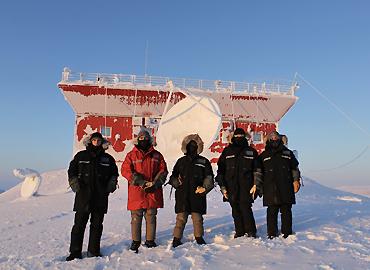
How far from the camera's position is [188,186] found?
5.65 metres

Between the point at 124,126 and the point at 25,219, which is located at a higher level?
the point at 124,126

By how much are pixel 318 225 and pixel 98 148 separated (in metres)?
4.06

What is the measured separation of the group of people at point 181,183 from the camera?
519 centimetres

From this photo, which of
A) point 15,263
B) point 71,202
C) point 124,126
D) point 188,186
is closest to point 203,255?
point 188,186

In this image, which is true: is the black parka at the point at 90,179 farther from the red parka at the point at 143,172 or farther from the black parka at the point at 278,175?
the black parka at the point at 278,175

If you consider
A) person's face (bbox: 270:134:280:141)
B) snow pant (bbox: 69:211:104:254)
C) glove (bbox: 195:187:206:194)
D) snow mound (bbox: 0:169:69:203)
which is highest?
person's face (bbox: 270:134:280:141)

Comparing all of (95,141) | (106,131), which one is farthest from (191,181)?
(106,131)

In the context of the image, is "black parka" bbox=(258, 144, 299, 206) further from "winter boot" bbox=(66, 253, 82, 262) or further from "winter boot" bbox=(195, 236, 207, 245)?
"winter boot" bbox=(66, 253, 82, 262)

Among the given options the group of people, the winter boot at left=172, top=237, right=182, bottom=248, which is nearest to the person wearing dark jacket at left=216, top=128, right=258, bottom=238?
the group of people

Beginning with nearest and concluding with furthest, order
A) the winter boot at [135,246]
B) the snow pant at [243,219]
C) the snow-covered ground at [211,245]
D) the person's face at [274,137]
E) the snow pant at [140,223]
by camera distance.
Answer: the snow-covered ground at [211,245] < the winter boot at [135,246] < the snow pant at [140,223] < the snow pant at [243,219] < the person's face at [274,137]

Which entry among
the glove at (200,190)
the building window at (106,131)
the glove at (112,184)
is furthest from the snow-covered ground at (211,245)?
the building window at (106,131)

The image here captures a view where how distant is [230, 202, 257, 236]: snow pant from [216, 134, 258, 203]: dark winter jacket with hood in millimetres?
93

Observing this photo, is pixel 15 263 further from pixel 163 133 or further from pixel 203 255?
pixel 163 133

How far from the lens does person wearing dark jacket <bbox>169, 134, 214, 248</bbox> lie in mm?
5484
